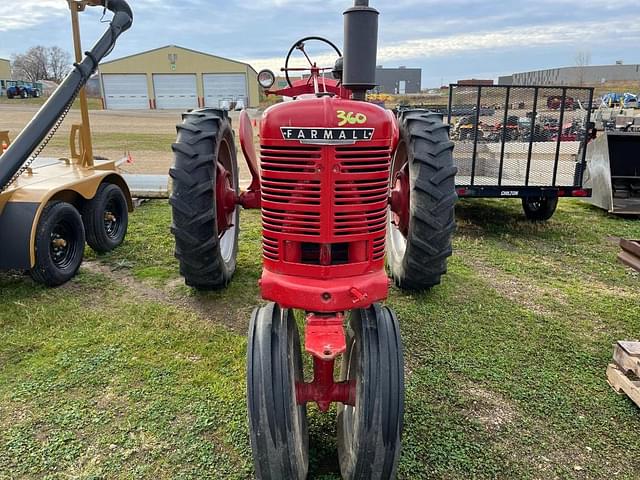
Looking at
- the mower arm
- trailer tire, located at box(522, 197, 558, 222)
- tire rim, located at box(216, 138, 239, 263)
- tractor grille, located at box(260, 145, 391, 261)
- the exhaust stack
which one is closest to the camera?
tractor grille, located at box(260, 145, 391, 261)

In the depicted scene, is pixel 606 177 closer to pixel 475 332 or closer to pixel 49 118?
pixel 475 332

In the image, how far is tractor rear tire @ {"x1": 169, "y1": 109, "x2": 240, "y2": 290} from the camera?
11.6 ft

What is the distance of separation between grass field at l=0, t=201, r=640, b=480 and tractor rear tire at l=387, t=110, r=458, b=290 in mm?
519

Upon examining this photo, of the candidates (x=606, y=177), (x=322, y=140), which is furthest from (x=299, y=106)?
(x=606, y=177)

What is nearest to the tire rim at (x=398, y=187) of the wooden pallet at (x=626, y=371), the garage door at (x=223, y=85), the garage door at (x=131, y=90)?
the wooden pallet at (x=626, y=371)

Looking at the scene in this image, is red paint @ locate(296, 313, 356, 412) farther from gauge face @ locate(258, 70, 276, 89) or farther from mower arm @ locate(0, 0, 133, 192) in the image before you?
mower arm @ locate(0, 0, 133, 192)

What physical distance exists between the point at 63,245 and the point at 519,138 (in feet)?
17.3

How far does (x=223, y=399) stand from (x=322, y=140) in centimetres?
166

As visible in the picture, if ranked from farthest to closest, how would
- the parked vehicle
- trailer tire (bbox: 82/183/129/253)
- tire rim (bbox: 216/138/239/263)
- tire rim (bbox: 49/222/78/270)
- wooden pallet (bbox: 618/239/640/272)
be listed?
1. the parked vehicle
2. trailer tire (bbox: 82/183/129/253)
3. tire rim (bbox: 49/222/78/270)
4. tire rim (bbox: 216/138/239/263)
5. wooden pallet (bbox: 618/239/640/272)

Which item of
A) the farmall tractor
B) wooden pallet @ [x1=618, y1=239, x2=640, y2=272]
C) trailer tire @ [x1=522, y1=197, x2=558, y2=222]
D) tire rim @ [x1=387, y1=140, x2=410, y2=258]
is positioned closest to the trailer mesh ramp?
trailer tire @ [x1=522, y1=197, x2=558, y2=222]

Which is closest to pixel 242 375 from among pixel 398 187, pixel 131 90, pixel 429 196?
pixel 429 196

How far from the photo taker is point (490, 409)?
9.69ft

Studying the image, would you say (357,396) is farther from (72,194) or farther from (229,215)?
(72,194)

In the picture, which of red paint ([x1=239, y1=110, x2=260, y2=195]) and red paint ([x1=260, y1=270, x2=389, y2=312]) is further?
red paint ([x1=239, y1=110, x2=260, y2=195])
